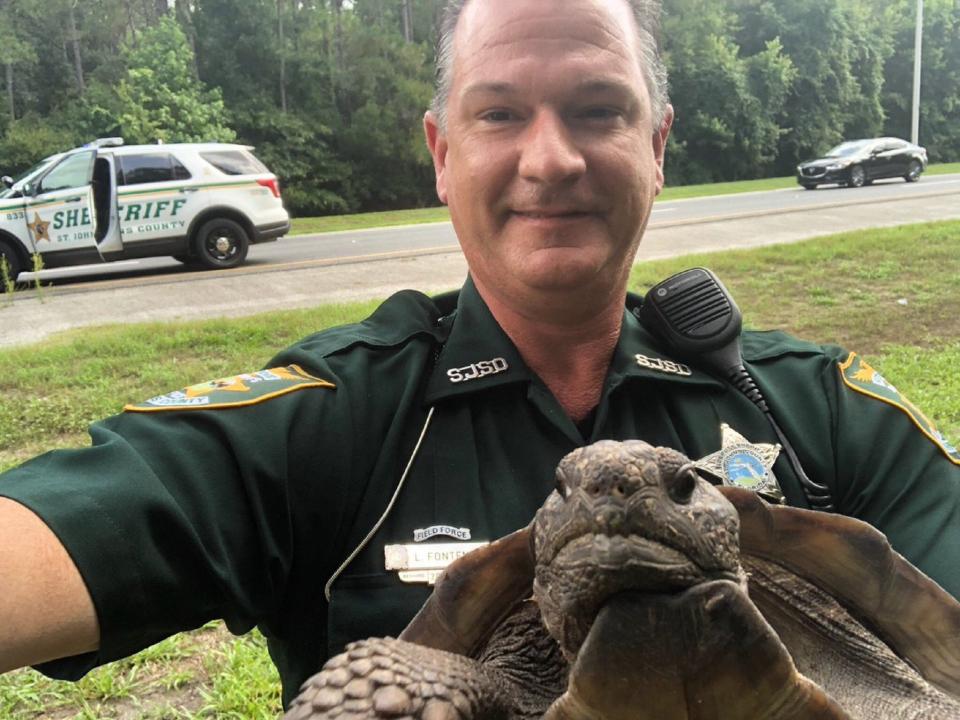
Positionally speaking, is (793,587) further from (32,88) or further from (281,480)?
(32,88)

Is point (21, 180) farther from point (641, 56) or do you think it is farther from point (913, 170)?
point (913, 170)

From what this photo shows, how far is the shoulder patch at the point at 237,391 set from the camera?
5.12 ft

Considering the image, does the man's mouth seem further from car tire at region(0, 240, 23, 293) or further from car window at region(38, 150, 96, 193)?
car window at region(38, 150, 96, 193)

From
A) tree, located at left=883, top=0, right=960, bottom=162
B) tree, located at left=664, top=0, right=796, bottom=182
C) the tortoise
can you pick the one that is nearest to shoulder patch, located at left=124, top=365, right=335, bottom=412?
the tortoise

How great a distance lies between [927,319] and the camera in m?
6.61

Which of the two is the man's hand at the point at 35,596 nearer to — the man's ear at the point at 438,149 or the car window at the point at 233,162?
the man's ear at the point at 438,149

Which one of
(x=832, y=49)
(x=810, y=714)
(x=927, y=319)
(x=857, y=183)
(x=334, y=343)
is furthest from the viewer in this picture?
(x=832, y=49)

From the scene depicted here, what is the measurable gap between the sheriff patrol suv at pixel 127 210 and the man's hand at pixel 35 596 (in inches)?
395

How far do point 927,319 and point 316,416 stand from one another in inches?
241

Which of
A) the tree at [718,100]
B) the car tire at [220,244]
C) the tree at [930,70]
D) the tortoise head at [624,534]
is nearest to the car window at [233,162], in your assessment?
the car tire at [220,244]

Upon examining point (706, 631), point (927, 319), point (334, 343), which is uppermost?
point (334, 343)

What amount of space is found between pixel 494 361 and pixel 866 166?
2265cm

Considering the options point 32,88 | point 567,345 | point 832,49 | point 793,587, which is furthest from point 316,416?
point 832,49

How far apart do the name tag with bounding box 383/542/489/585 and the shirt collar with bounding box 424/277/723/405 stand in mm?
287
